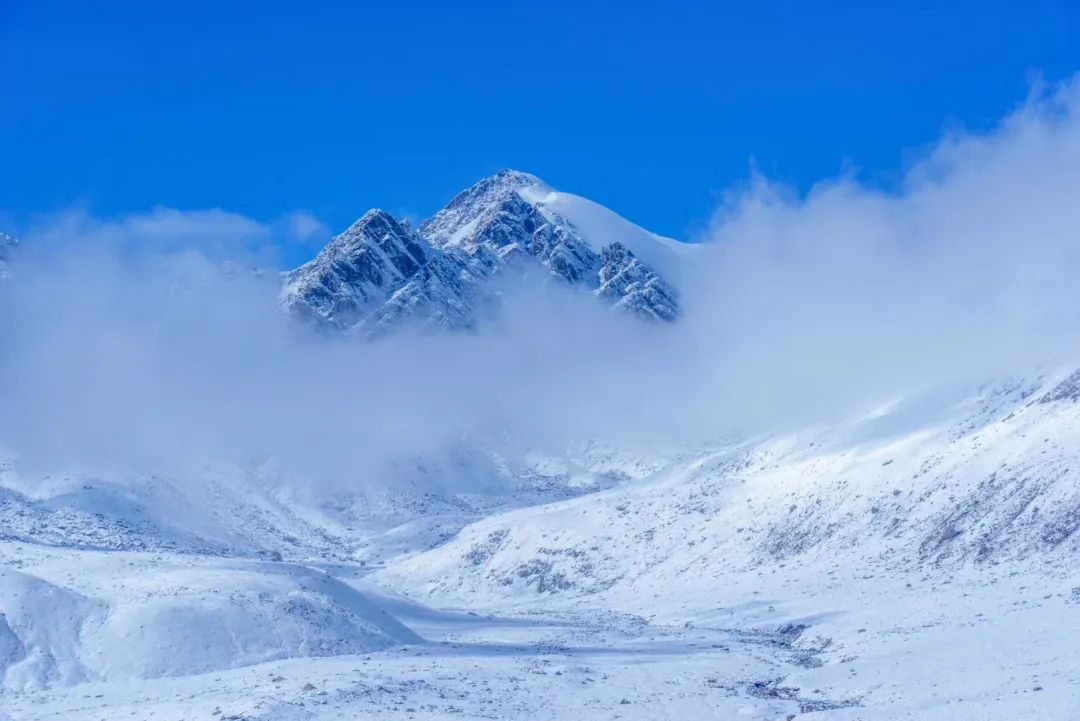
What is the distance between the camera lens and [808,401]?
160 meters

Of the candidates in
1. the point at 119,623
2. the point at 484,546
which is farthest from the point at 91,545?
the point at 119,623

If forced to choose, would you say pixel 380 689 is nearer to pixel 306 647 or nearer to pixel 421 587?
pixel 306 647

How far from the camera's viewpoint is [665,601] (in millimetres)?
80562

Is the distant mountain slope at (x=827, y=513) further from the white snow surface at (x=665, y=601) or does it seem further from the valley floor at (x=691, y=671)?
the valley floor at (x=691, y=671)

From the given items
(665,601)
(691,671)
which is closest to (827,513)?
(665,601)

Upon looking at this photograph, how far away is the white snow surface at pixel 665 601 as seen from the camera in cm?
4059

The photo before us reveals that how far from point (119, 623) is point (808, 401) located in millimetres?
128878

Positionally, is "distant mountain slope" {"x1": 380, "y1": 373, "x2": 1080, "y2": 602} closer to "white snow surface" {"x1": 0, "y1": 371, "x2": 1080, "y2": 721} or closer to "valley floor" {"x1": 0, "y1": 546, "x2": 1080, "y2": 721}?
"white snow surface" {"x1": 0, "y1": 371, "x2": 1080, "y2": 721}

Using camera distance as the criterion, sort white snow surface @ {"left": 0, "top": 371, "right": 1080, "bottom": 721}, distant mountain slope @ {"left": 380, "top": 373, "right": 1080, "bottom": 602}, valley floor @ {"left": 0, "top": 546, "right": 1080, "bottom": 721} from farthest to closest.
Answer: distant mountain slope @ {"left": 380, "top": 373, "right": 1080, "bottom": 602} → white snow surface @ {"left": 0, "top": 371, "right": 1080, "bottom": 721} → valley floor @ {"left": 0, "top": 546, "right": 1080, "bottom": 721}

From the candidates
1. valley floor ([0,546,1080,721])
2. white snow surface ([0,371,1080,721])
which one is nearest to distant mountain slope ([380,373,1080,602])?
white snow surface ([0,371,1080,721])

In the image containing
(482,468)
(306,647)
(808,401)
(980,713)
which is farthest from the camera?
(482,468)

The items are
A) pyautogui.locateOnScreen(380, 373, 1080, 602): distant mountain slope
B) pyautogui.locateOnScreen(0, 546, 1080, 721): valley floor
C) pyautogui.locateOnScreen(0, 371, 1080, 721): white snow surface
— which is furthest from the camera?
pyautogui.locateOnScreen(380, 373, 1080, 602): distant mountain slope

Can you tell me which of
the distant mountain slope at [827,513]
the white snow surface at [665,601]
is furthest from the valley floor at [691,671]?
the distant mountain slope at [827,513]

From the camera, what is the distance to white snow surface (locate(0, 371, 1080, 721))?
4059 centimetres
